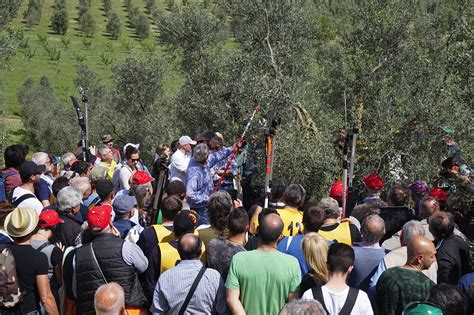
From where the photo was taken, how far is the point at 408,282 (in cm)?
551

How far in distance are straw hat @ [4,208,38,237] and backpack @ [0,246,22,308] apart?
267 mm

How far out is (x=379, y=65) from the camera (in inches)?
669

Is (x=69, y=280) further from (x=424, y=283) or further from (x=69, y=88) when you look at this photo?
(x=69, y=88)

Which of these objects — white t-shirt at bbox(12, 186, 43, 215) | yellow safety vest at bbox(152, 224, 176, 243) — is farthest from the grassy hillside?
yellow safety vest at bbox(152, 224, 176, 243)

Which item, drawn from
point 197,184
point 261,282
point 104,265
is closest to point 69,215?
point 104,265

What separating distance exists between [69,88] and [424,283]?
6876 cm

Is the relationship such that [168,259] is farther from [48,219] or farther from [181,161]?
[181,161]

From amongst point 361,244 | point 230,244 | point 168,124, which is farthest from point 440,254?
point 168,124

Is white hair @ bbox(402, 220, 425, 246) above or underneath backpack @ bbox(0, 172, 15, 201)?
above

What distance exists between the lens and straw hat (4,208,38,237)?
606cm

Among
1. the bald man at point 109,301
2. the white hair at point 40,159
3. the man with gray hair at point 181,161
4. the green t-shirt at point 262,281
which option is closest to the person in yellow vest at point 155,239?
the green t-shirt at point 262,281

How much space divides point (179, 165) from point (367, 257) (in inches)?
213

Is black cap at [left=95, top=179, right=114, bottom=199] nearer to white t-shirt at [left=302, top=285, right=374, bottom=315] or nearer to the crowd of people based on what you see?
the crowd of people

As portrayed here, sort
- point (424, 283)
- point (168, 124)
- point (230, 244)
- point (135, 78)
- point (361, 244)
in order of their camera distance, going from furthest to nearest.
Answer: point (135, 78)
point (168, 124)
point (361, 244)
point (230, 244)
point (424, 283)
